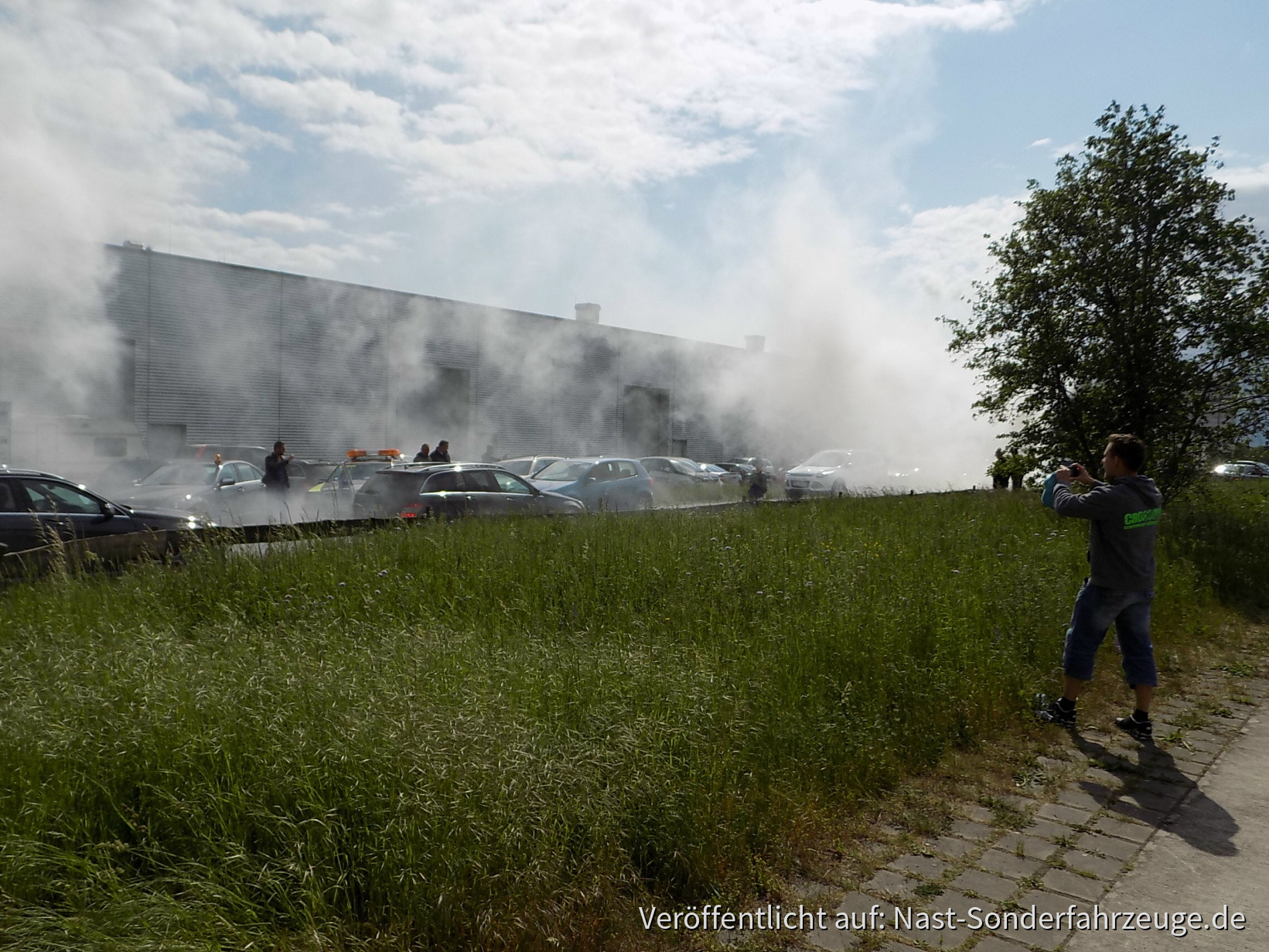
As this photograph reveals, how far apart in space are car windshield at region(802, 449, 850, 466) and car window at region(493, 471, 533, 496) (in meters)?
14.2

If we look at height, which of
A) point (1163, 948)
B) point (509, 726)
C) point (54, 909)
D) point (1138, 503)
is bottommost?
point (1163, 948)

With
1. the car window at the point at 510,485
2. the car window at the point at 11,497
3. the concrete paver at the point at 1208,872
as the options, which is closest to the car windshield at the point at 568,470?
the car window at the point at 510,485

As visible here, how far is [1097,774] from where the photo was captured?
4.12 metres

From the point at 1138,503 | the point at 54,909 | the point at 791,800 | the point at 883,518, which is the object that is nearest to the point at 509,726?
the point at 791,800

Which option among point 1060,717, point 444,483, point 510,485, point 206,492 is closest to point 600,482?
point 510,485

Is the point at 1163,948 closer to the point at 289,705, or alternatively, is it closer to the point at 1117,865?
the point at 1117,865

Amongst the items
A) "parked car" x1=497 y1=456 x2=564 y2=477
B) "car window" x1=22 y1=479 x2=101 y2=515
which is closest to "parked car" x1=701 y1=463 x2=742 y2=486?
"parked car" x1=497 y1=456 x2=564 y2=477

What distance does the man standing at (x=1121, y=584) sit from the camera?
4781 mm

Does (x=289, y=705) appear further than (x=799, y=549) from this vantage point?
No

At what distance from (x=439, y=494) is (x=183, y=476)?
18.5 feet

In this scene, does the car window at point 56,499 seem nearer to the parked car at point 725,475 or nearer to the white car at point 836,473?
the white car at point 836,473

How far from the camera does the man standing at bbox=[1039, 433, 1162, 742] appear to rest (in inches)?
188

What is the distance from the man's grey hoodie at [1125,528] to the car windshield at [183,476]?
45.5 ft

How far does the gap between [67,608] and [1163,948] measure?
560 centimetres
